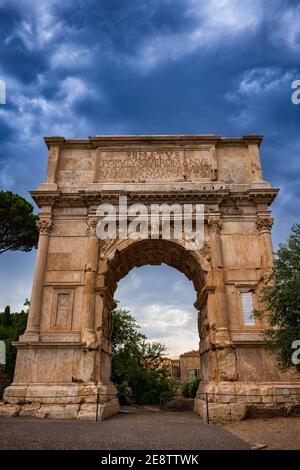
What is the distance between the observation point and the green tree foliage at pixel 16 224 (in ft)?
62.9

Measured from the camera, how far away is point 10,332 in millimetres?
23484

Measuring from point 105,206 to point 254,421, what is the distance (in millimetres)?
8891

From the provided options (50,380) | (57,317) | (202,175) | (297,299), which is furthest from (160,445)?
(202,175)

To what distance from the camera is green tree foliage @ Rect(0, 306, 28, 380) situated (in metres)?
20.9

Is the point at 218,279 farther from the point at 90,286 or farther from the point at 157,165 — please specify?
the point at 157,165

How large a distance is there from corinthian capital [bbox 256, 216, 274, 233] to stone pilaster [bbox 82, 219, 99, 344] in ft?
20.4

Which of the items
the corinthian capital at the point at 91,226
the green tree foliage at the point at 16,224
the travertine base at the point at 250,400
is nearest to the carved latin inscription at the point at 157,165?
the corinthian capital at the point at 91,226

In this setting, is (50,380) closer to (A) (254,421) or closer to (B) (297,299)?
(A) (254,421)

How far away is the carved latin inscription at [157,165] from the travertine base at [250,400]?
25.9 ft

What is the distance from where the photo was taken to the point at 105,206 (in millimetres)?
13828

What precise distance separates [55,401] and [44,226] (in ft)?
20.4

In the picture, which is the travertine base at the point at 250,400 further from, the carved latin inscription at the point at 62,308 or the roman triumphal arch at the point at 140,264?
the carved latin inscription at the point at 62,308

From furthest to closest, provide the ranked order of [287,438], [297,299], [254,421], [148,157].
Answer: [148,157], [254,421], [297,299], [287,438]
